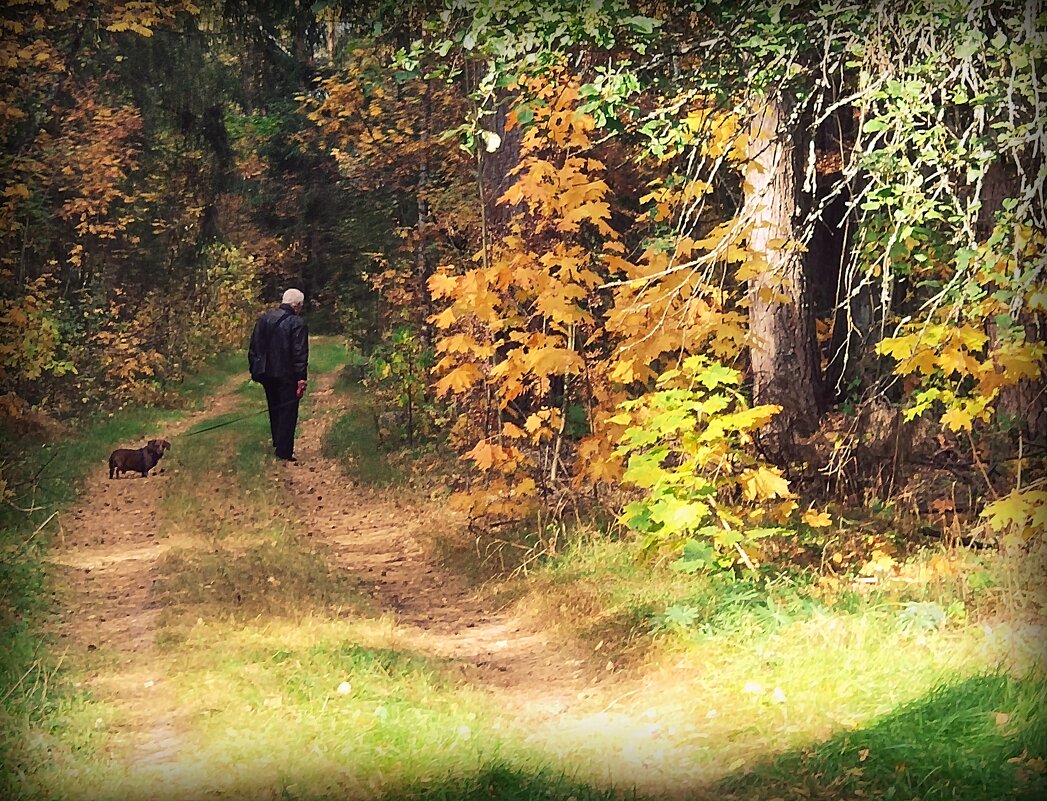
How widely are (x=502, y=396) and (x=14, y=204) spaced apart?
1836mm

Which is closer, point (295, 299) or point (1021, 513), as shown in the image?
Answer: point (295, 299)

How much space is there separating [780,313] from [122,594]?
299cm

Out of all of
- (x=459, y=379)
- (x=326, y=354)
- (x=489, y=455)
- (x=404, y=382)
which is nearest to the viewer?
(x=326, y=354)

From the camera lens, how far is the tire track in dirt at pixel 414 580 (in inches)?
134

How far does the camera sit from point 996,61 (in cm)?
351

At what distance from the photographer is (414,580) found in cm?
367

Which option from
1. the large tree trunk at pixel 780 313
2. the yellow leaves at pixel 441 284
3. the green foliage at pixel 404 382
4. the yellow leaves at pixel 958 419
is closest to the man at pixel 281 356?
the green foliage at pixel 404 382

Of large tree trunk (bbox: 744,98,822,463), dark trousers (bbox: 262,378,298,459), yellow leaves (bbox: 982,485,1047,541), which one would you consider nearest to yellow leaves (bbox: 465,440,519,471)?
dark trousers (bbox: 262,378,298,459)

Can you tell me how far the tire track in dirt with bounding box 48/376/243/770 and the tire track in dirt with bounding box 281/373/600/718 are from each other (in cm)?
37

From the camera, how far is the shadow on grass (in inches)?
116

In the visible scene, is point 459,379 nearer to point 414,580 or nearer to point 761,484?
point 414,580

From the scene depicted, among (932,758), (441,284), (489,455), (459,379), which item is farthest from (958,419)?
(441,284)

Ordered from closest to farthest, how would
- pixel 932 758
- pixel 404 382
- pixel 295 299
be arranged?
pixel 932 758 < pixel 295 299 < pixel 404 382

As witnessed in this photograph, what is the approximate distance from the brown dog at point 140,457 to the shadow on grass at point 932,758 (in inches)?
80.7
